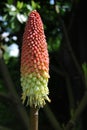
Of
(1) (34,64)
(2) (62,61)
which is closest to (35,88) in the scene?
(1) (34,64)

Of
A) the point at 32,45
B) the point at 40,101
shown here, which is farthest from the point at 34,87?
the point at 32,45

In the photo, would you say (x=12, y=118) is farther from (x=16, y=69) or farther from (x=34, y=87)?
(x=34, y=87)

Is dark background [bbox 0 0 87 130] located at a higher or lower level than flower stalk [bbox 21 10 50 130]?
lower

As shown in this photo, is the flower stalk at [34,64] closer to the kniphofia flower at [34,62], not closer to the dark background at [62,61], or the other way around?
the kniphofia flower at [34,62]

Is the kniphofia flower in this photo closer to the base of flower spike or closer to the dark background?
the base of flower spike

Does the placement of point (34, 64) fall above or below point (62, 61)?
above

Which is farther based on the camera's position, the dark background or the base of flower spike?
the dark background

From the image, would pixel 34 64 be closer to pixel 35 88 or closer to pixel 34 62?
pixel 34 62

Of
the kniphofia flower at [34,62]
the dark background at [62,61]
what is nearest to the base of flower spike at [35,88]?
the kniphofia flower at [34,62]

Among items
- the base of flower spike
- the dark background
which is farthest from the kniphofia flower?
the dark background
